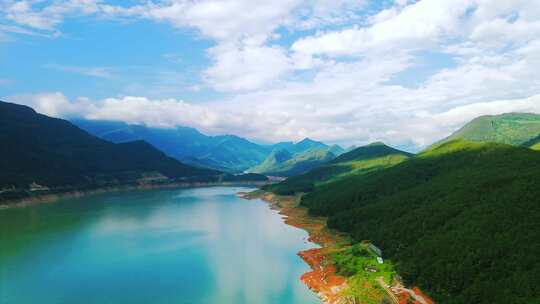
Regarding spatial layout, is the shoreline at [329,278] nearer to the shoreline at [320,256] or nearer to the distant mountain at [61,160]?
the shoreline at [320,256]

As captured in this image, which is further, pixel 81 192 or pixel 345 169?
pixel 345 169

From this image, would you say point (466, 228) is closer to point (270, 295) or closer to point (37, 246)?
point (270, 295)

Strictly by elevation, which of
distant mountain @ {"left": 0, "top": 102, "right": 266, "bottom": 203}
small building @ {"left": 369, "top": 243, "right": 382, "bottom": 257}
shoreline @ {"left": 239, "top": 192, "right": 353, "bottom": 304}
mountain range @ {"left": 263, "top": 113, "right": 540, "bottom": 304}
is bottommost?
shoreline @ {"left": 239, "top": 192, "right": 353, "bottom": 304}

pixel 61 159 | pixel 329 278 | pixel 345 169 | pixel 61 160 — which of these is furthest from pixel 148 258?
pixel 61 159

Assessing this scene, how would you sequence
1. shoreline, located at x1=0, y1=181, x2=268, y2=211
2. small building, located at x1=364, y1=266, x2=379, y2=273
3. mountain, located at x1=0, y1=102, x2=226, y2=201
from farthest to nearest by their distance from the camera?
mountain, located at x1=0, y1=102, x2=226, y2=201, shoreline, located at x1=0, y1=181, x2=268, y2=211, small building, located at x1=364, y1=266, x2=379, y2=273

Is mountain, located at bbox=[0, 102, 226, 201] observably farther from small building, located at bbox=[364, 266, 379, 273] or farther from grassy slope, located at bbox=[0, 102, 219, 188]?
small building, located at bbox=[364, 266, 379, 273]

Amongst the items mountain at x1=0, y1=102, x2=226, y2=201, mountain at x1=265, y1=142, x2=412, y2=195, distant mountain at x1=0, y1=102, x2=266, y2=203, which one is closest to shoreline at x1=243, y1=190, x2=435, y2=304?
mountain at x1=265, y1=142, x2=412, y2=195

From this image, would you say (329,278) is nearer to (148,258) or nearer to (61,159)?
(148,258)
